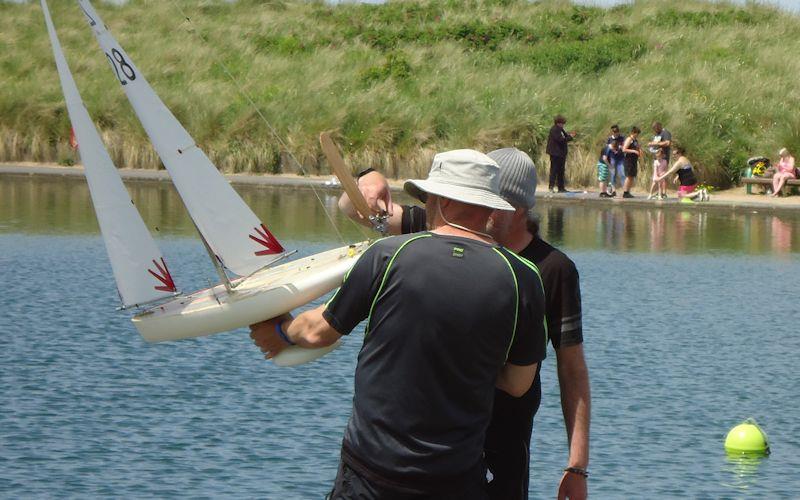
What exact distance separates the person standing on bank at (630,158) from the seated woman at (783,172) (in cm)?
327

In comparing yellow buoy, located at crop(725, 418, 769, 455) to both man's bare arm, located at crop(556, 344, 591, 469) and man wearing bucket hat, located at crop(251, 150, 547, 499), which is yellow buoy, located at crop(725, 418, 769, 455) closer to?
man's bare arm, located at crop(556, 344, 591, 469)

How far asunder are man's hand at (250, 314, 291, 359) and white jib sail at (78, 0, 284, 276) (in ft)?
6.92

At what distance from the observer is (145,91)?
741 cm

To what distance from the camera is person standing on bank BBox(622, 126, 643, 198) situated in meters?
32.2

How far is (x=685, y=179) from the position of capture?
3219cm

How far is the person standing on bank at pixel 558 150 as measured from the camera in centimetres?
3212

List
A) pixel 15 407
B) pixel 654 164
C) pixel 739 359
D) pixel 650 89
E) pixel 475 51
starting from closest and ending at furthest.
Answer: pixel 15 407, pixel 739 359, pixel 654 164, pixel 650 89, pixel 475 51

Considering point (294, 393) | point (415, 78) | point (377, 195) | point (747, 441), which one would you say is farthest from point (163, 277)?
point (415, 78)

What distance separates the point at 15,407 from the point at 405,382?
23.9ft

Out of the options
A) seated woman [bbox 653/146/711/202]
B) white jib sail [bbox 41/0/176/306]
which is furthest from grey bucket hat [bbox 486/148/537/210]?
seated woman [bbox 653/146/711/202]

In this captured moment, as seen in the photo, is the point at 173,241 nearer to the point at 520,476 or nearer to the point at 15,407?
the point at 15,407

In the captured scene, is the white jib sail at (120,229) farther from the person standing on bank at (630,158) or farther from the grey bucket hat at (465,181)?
the person standing on bank at (630,158)

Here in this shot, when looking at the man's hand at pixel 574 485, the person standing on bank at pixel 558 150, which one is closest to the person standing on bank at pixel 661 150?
the person standing on bank at pixel 558 150

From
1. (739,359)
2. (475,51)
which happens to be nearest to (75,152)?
(475,51)
